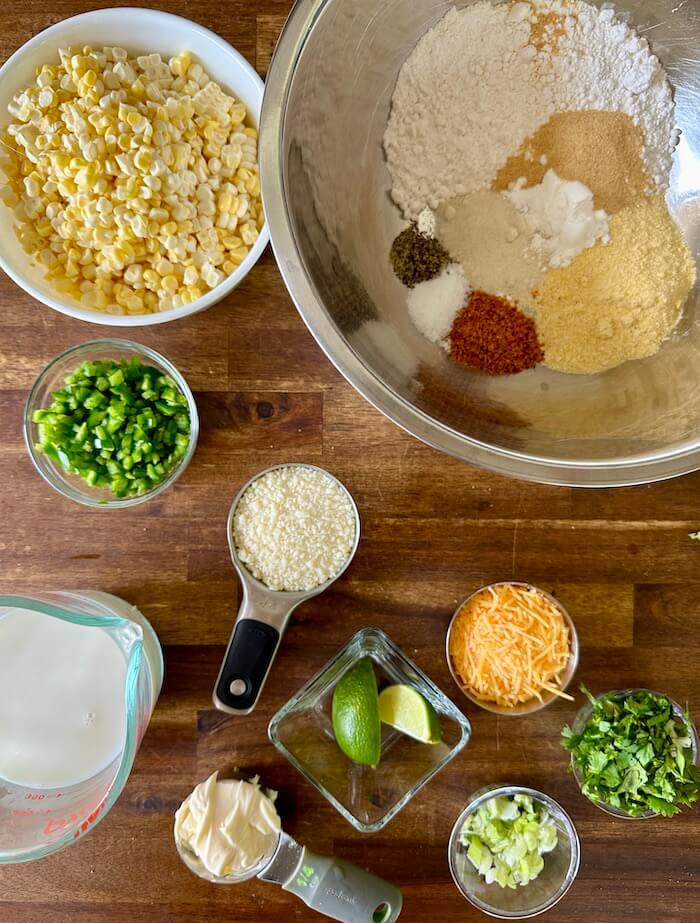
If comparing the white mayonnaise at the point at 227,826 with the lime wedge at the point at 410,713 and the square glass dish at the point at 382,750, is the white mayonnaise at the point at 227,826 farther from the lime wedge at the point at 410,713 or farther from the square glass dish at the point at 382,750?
the lime wedge at the point at 410,713

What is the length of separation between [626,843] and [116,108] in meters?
1.49

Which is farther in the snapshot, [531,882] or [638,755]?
[531,882]

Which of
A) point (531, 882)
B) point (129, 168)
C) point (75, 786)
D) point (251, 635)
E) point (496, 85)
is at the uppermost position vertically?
point (496, 85)

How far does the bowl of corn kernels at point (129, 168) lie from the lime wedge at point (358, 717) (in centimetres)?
66

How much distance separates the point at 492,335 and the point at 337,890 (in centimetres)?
94

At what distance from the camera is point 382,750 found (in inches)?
51.5

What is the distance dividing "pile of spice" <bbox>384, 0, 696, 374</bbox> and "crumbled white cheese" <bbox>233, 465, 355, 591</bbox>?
0.32 m

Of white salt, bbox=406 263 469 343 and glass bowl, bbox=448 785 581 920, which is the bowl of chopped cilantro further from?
white salt, bbox=406 263 469 343

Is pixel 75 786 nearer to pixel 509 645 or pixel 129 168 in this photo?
pixel 509 645

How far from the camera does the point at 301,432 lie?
131cm

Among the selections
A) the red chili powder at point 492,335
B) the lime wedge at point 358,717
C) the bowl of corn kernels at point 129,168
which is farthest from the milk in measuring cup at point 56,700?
the red chili powder at point 492,335

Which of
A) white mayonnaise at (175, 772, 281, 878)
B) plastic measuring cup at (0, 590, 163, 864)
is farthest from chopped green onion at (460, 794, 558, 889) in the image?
plastic measuring cup at (0, 590, 163, 864)

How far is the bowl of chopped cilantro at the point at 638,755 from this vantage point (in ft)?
3.92

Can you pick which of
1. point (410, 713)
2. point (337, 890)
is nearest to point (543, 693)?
point (410, 713)
